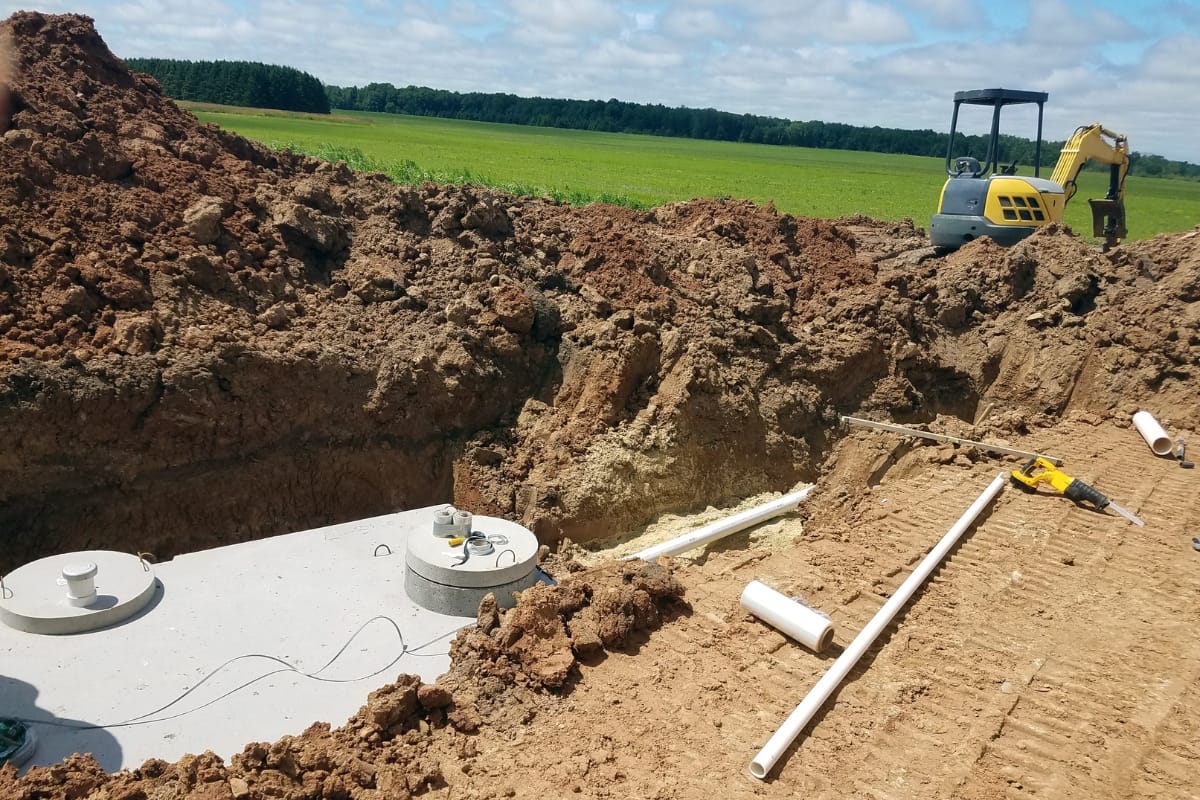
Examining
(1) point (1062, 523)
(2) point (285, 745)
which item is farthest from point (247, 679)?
(1) point (1062, 523)

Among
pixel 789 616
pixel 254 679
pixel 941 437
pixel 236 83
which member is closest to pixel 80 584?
pixel 254 679

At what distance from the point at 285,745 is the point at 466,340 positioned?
5678 mm

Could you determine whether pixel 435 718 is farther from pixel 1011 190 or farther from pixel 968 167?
pixel 968 167

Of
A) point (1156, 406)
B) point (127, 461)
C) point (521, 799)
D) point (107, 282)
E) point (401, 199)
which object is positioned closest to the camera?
point (521, 799)

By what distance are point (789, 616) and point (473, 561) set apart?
7.96 ft

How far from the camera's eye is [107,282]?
324 inches

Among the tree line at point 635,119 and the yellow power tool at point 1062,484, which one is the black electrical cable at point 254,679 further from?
the tree line at point 635,119

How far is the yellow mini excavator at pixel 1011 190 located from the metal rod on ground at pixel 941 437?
5816 millimetres

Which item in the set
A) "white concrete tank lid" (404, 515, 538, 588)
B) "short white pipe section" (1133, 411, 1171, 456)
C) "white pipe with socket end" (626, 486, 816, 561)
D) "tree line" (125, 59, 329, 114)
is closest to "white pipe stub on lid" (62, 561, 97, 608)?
"white concrete tank lid" (404, 515, 538, 588)

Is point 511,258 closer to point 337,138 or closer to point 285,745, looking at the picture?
point 285,745

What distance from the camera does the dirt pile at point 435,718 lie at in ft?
12.8

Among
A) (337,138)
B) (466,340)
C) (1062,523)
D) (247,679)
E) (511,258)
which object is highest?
(337,138)

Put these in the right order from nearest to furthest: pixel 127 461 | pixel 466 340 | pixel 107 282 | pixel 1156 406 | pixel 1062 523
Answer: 1. pixel 1062 523
2. pixel 127 461
3. pixel 107 282
4. pixel 466 340
5. pixel 1156 406

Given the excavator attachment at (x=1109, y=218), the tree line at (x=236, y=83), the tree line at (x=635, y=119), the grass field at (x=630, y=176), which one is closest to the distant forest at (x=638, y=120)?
the tree line at (x=635, y=119)
